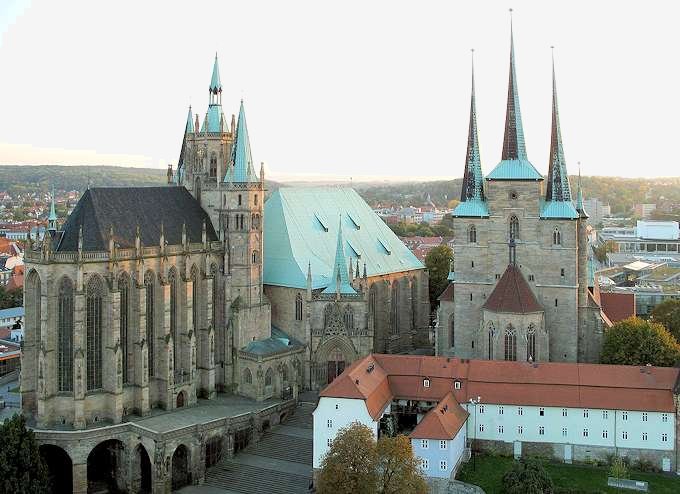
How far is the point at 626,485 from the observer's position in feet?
177

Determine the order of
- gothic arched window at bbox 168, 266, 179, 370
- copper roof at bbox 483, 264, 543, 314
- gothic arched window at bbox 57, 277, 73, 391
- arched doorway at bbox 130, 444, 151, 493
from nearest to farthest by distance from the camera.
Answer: arched doorway at bbox 130, 444, 151, 493, gothic arched window at bbox 57, 277, 73, 391, gothic arched window at bbox 168, 266, 179, 370, copper roof at bbox 483, 264, 543, 314

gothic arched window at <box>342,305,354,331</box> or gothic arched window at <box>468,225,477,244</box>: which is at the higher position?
gothic arched window at <box>468,225,477,244</box>

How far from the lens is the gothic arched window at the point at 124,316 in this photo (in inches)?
2458

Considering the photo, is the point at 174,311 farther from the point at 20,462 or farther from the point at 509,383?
the point at 509,383

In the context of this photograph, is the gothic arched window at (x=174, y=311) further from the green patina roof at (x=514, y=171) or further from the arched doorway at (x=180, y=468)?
the green patina roof at (x=514, y=171)

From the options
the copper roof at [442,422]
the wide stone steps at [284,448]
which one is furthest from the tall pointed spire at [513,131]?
the wide stone steps at [284,448]

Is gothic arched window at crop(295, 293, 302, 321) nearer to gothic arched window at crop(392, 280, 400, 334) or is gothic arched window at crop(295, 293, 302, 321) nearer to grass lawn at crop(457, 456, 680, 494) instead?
gothic arched window at crop(392, 280, 400, 334)

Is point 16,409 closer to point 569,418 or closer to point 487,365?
point 487,365

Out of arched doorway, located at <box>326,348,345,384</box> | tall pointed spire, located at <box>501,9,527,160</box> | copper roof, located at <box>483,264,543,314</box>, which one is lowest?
arched doorway, located at <box>326,348,345,384</box>

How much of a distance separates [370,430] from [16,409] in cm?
3089

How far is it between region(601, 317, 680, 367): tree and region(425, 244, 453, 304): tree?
3695 cm

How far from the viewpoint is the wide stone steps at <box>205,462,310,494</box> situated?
56.8 metres

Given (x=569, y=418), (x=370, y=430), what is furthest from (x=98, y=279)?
(x=569, y=418)

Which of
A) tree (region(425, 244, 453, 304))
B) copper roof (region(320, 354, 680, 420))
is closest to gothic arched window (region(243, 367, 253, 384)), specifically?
copper roof (region(320, 354, 680, 420))
